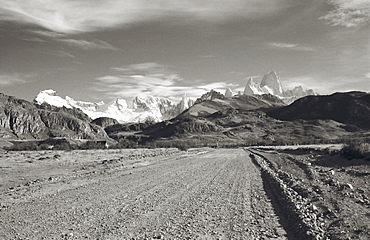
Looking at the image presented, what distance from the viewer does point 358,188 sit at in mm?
16516

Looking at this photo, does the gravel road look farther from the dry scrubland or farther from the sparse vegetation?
the sparse vegetation

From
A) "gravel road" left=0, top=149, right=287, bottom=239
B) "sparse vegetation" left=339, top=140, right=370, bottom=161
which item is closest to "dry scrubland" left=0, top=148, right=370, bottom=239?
"gravel road" left=0, top=149, right=287, bottom=239

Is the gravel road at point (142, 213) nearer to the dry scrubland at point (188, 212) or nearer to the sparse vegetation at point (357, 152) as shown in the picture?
the dry scrubland at point (188, 212)

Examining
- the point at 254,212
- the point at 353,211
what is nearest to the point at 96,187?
the point at 254,212

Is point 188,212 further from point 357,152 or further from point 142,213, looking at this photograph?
point 357,152

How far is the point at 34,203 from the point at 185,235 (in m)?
8.27

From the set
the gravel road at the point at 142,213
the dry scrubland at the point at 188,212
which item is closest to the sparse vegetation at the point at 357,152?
the dry scrubland at the point at 188,212

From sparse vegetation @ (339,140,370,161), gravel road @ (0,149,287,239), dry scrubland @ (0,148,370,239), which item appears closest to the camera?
dry scrubland @ (0,148,370,239)

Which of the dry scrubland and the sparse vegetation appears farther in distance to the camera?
the sparse vegetation

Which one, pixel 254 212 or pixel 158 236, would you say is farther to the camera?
pixel 254 212

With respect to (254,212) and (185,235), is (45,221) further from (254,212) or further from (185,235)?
(254,212)

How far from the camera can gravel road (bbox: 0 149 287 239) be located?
9.93 meters

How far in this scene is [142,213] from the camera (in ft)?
40.5

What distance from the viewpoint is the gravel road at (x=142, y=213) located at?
9.93 meters
